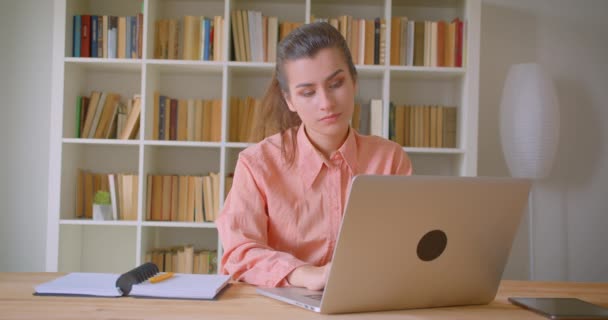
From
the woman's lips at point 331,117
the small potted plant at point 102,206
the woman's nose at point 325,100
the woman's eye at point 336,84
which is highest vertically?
the woman's eye at point 336,84

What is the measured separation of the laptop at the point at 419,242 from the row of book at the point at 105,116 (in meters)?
2.26

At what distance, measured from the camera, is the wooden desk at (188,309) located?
0.92 metres

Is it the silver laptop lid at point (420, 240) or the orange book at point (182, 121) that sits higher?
the orange book at point (182, 121)

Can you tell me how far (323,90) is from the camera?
57.8 inches

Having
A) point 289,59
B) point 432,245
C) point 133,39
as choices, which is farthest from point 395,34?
point 432,245

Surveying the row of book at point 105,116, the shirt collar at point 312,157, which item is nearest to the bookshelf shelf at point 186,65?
the row of book at point 105,116

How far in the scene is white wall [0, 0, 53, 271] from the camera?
10.7 feet

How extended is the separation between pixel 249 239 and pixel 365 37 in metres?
1.84

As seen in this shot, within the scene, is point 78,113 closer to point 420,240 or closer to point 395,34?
point 395,34

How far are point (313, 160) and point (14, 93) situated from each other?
7.94ft

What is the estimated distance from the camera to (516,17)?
3.29 metres

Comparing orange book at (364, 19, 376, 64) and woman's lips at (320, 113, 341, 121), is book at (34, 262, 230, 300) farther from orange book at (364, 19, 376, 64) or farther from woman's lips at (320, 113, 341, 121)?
orange book at (364, 19, 376, 64)

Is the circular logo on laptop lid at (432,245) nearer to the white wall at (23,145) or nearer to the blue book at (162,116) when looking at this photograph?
the blue book at (162,116)

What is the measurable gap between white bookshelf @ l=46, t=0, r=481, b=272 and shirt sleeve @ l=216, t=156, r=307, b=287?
141 centimetres
